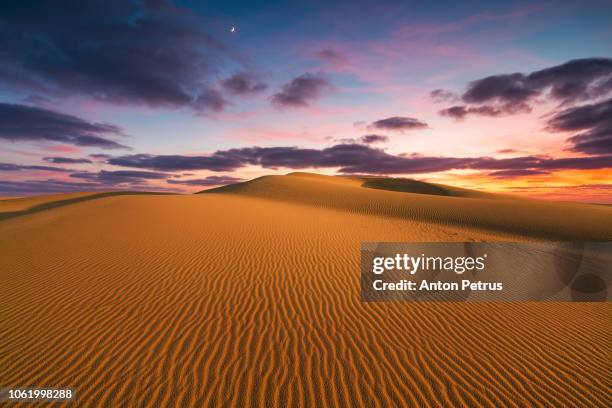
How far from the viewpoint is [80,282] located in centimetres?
836

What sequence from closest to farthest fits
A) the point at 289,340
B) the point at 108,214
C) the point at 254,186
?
the point at 289,340 → the point at 108,214 → the point at 254,186

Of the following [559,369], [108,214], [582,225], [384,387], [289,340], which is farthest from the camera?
[582,225]

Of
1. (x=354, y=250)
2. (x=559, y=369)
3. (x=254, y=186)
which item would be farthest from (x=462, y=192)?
(x=559, y=369)

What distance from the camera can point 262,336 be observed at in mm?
5797

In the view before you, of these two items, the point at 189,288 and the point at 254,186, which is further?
the point at 254,186

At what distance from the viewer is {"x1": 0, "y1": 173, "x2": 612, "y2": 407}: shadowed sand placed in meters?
4.43

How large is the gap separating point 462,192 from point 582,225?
47.4m

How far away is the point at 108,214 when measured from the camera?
19.5 meters

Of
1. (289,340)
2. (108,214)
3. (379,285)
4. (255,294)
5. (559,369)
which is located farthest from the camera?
(108,214)

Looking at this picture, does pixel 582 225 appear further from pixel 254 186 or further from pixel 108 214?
pixel 254 186

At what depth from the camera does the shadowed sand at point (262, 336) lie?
4.43 metres

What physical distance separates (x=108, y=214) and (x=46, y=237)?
6405mm

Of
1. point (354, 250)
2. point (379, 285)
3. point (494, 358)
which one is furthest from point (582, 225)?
point (494, 358)

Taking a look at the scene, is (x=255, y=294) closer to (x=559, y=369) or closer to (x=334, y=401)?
(x=334, y=401)
